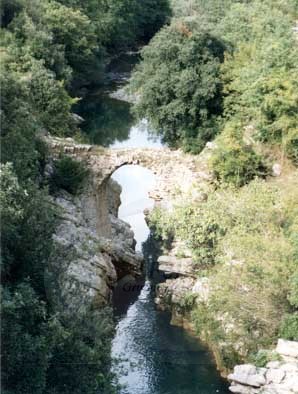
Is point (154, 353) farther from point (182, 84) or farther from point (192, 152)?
point (182, 84)

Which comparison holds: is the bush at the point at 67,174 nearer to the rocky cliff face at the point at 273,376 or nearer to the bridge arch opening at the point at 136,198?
the bridge arch opening at the point at 136,198

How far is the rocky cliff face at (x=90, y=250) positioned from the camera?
20250mm

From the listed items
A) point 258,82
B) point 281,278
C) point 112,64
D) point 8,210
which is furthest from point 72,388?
point 112,64

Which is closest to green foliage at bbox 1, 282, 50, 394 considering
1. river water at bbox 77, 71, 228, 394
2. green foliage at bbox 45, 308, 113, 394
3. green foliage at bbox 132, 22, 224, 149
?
green foliage at bbox 45, 308, 113, 394

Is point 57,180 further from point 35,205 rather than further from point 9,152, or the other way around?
point 35,205

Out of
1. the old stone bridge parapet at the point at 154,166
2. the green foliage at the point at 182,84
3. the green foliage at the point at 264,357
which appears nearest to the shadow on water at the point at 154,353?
the green foliage at the point at 264,357

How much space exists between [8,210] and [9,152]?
4.44 meters

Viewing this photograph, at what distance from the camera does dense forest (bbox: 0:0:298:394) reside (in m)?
15.0

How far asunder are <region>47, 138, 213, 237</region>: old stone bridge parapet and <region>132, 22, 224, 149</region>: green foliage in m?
3.13

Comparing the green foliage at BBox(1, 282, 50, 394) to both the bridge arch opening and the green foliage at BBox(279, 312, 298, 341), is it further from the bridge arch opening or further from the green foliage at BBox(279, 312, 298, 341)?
the bridge arch opening

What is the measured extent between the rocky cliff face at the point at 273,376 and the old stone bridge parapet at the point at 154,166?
28.9 ft

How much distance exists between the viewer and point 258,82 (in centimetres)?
2756

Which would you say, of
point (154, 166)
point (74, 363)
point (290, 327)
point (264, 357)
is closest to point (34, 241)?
point (74, 363)

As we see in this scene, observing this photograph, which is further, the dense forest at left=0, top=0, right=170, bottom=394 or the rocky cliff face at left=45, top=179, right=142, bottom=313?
the rocky cliff face at left=45, top=179, right=142, bottom=313
